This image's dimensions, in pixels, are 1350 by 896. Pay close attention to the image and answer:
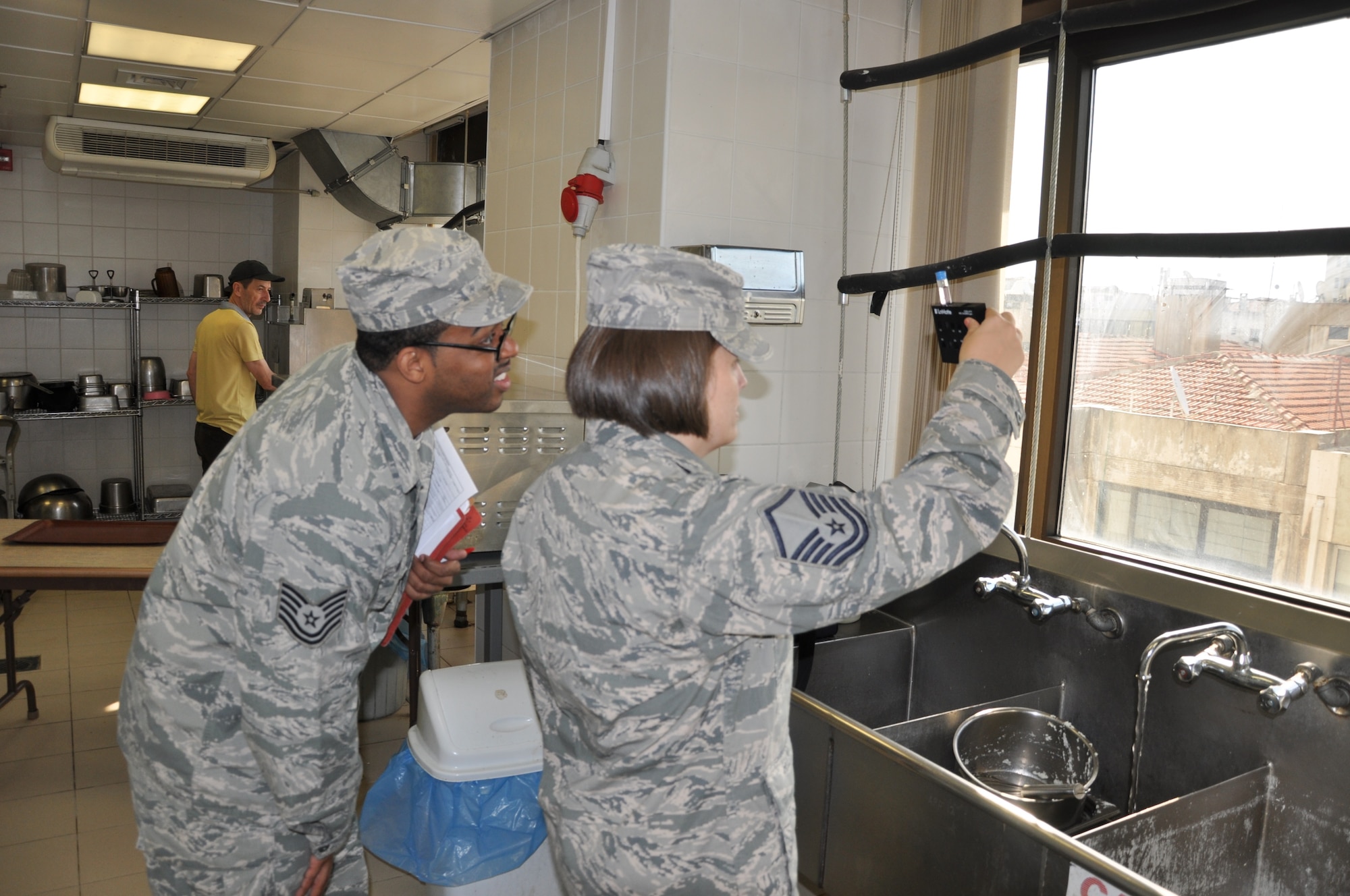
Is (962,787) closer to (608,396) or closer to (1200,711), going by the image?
(1200,711)

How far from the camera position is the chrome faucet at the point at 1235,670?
4.43 ft

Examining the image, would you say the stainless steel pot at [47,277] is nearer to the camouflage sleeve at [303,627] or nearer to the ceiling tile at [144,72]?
the ceiling tile at [144,72]

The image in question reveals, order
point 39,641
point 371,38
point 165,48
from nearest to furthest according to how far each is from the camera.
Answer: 1. point 371,38
2. point 165,48
3. point 39,641

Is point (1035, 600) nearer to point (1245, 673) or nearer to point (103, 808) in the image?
point (1245, 673)

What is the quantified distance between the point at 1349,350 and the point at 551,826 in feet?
6.02

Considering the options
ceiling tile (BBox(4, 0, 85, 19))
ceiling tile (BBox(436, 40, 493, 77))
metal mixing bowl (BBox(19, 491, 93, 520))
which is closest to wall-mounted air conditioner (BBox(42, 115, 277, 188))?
metal mixing bowl (BBox(19, 491, 93, 520))

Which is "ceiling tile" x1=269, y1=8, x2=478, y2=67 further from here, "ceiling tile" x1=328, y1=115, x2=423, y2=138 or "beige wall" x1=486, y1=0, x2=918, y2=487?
"ceiling tile" x1=328, y1=115, x2=423, y2=138

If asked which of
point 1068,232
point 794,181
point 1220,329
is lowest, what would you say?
point 1220,329

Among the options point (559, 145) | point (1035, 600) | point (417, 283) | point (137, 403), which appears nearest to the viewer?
point (417, 283)

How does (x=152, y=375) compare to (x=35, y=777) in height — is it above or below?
above

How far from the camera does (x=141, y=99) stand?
15.1 feet

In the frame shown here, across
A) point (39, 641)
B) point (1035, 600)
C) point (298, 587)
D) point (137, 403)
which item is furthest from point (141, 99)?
point (1035, 600)

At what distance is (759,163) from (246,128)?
405 centimetres

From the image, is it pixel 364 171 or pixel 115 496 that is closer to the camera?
pixel 364 171
